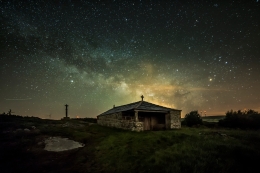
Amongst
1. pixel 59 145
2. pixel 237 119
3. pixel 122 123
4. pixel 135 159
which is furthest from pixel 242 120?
pixel 59 145

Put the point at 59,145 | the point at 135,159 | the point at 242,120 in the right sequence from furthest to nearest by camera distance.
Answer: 1. the point at 242,120
2. the point at 59,145
3. the point at 135,159

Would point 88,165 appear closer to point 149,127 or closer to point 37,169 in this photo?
point 37,169

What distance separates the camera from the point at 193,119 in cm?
3050

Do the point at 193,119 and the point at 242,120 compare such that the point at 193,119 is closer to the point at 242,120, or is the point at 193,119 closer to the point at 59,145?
the point at 242,120

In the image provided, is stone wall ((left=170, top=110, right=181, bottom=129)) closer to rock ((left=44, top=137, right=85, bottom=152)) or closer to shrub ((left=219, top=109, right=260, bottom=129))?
shrub ((left=219, top=109, right=260, bottom=129))

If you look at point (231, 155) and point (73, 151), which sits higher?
point (231, 155)

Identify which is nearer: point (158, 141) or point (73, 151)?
point (73, 151)

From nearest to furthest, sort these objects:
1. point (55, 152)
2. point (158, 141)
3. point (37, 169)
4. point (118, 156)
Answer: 1. point (37, 169)
2. point (118, 156)
3. point (55, 152)
4. point (158, 141)

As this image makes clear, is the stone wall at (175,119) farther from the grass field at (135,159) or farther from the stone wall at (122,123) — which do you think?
the grass field at (135,159)

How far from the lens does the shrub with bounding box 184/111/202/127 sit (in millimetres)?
30391

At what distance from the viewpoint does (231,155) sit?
830 centimetres

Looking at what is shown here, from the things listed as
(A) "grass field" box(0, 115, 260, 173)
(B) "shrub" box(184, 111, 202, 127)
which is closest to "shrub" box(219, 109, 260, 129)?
(B) "shrub" box(184, 111, 202, 127)

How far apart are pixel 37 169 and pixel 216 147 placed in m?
11.3

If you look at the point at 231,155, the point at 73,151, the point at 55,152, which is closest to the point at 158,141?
the point at 231,155
